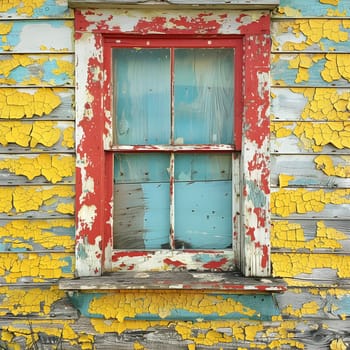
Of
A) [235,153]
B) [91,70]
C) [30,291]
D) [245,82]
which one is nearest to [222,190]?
[235,153]

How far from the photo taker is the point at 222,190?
2961 mm

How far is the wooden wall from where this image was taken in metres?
2.87

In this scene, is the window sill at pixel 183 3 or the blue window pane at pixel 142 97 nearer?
the window sill at pixel 183 3

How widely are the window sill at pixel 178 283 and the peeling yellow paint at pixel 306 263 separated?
10 centimetres

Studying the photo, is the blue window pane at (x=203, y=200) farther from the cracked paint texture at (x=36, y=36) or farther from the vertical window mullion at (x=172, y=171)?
the cracked paint texture at (x=36, y=36)

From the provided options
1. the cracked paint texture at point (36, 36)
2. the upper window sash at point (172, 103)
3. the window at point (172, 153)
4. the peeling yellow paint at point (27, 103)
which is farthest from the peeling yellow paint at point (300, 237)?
the cracked paint texture at point (36, 36)

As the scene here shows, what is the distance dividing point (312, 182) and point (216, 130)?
649 mm

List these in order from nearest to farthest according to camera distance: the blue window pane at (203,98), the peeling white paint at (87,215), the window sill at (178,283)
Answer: the window sill at (178,283), the peeling white paint at (87,215), the blue window pane at (203,98)

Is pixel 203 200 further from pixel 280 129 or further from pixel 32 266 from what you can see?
pixel 32 266

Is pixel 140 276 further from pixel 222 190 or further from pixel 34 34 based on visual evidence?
pixel 34 34

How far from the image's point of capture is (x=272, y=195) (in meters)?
2.87

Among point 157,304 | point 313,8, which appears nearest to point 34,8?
point 313,8

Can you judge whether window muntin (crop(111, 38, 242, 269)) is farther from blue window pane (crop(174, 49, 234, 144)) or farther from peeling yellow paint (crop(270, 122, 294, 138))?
peeling yellow paint (crop(270, 122, 294, 138))

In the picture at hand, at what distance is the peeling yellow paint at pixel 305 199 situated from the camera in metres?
2.88
